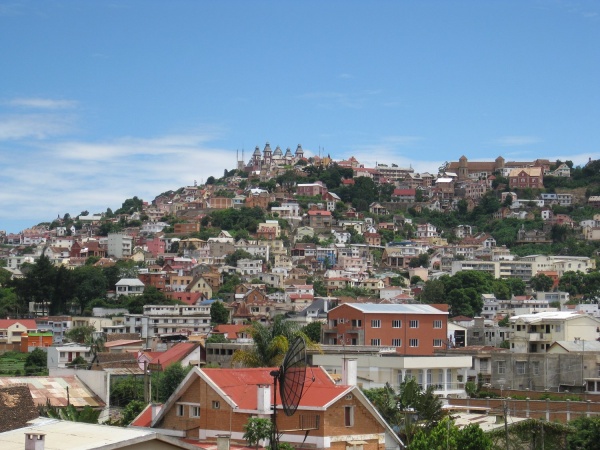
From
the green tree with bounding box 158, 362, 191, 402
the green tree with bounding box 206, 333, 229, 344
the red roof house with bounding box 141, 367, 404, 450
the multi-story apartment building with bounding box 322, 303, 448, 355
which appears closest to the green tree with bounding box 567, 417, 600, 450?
the red roof house with bounding box 141, 367, 404, 450

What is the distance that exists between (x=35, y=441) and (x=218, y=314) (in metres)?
78.1

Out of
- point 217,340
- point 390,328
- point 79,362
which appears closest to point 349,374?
point 390,328

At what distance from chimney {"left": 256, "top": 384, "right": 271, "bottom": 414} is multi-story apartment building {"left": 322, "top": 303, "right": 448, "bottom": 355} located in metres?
25.2

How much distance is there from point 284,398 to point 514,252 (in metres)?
125

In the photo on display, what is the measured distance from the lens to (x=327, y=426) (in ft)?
73.6

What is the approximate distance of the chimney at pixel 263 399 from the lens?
22.3 meters

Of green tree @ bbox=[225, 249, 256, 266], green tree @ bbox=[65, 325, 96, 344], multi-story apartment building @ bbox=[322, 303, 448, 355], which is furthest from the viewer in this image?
green tree @ bbox=[225, 249, 256, 266]

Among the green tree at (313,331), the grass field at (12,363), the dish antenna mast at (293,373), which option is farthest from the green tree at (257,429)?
the green tree at (313,331)

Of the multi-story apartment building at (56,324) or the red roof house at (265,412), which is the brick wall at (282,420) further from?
the multi-story apartment building at (56,324)

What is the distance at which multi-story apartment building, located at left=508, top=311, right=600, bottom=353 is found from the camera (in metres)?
48.6

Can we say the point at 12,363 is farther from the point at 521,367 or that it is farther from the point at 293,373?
the point at 293,373

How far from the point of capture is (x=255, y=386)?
2338 centimetres

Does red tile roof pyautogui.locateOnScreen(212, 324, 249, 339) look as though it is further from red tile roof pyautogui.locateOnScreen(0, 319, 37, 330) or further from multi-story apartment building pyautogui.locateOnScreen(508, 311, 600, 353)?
multi-story apartment building pyautogui.locateOnScreen(508, 311, 600, 353)

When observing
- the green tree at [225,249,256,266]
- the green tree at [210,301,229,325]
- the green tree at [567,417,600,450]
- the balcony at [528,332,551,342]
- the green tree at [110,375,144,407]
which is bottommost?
the green tree at [567,417,600,450]
